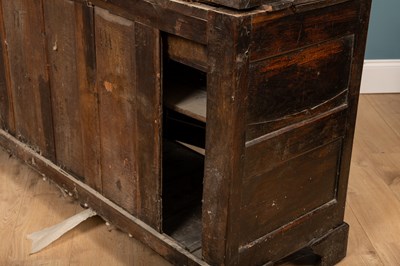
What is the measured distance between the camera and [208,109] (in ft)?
5.25

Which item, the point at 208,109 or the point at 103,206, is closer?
the point at 208,109

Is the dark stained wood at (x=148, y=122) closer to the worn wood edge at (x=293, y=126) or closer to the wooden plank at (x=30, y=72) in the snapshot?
the worn wood edge at (x=293, y=126)

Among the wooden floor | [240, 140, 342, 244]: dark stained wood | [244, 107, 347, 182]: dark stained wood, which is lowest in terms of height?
the wooden floor

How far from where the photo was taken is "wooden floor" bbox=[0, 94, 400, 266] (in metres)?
2.09

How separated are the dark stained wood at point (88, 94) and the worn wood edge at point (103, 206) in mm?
55

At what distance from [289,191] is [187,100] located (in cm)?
35

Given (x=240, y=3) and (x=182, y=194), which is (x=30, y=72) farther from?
(x=240, y=3)

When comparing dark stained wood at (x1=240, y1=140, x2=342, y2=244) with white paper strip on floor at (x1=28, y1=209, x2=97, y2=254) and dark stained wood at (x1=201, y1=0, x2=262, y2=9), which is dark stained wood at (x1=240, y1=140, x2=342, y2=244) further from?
white paper strip on floor at (x1=28, y1=209, x2=97, y2=254)

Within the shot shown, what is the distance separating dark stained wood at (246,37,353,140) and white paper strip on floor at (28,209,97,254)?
2.53 ft

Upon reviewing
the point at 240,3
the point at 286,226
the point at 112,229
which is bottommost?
the point at 112,229

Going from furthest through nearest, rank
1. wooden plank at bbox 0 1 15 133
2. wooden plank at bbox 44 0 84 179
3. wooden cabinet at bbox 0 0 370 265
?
wooden plank at bbox 0 1 15 133, wooden plank at bbox 44 0 84 179, wooden cabinet at bbox 0 0 370 265

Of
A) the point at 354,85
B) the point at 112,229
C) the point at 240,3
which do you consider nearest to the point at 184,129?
the point at 112,229

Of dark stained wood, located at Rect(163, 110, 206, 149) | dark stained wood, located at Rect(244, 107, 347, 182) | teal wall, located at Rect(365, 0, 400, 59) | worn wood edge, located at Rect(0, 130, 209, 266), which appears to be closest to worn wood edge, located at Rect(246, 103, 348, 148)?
dark stained wood, located at Rect(244, 107, 347, 182)

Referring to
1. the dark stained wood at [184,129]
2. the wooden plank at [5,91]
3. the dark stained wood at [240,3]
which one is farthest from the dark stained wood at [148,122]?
the wooden plank at [5,91]
